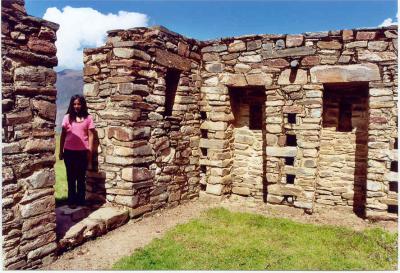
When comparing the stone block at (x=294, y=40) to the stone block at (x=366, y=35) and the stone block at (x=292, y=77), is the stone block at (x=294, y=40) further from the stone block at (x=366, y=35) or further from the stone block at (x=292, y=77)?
the stone block at (x=366, y=35)

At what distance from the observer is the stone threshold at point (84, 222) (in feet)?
15.9

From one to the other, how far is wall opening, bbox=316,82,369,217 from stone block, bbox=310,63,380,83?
8.8 inches

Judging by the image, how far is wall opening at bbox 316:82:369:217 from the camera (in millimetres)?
6742

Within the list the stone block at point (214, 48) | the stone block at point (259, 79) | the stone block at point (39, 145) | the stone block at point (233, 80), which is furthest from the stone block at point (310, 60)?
the stone block at point (39, 145)

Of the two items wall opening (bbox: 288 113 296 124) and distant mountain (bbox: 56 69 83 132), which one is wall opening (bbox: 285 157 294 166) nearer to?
wall opening (bbox: 288 113 296 124)

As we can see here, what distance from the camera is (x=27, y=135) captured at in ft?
13.1

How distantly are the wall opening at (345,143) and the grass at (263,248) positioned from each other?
3.68 ft

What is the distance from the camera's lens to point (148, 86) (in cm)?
613

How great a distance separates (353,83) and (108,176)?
15.1 feet

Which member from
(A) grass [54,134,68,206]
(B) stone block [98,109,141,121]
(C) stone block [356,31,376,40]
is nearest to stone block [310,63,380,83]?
(C) stone block [356,31,376,40]

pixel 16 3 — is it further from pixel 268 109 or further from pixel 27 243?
→ pixel 268 109

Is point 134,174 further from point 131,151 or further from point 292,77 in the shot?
point 292,77

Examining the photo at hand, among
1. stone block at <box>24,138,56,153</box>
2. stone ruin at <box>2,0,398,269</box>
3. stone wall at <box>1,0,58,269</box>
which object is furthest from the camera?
stone ruin at <box>2,0,398,269</box>

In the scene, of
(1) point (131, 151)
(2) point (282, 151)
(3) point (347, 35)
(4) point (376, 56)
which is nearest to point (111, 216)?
(1) point (131, 151)
